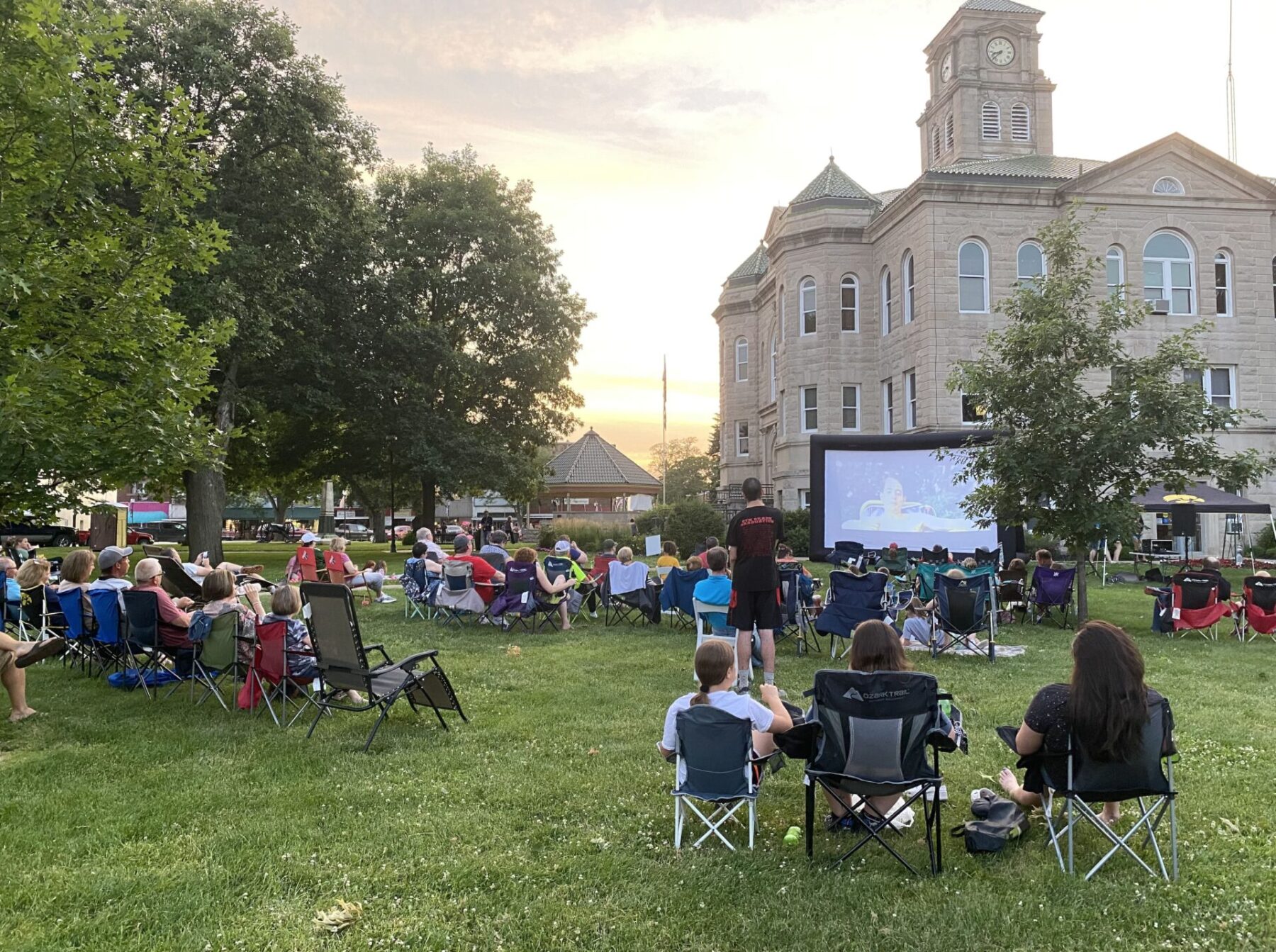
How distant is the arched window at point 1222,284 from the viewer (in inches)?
1081

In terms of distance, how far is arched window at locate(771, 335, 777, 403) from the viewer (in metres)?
34.0

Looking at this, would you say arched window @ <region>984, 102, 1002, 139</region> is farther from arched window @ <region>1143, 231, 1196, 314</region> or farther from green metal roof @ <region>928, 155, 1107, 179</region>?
arched window @ <region>1143, 231, 1196, 314</region>

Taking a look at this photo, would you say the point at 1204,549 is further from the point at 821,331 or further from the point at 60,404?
the point at 60,404

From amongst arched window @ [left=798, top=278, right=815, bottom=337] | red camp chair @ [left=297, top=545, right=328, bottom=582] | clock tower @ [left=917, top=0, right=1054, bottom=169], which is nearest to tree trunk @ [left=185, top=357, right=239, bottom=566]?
red camp chair @ [left=297, top=545, right=328, bottom=582]

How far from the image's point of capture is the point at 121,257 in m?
7.93

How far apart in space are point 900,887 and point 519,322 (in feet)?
93.6

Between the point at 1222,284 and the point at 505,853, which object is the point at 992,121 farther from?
the point at 505,853

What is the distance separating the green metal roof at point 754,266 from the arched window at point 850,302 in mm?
8678

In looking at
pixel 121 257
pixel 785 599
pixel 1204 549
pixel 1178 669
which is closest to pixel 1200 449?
pixel 1178 669

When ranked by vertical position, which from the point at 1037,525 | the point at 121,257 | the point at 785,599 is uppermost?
the point at 121,257

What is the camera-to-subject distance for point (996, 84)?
35.3 m

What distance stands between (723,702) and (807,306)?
92.2ft

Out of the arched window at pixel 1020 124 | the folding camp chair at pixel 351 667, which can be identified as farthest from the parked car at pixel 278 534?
the folding camp chair at pixel 351 667

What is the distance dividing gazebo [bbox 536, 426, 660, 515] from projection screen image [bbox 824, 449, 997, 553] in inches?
981
